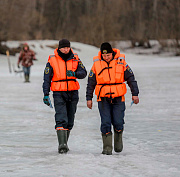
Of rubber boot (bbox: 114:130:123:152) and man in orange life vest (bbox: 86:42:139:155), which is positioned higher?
man in orange life vest (bbox: 86:42:139:155)

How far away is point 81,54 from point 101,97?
1491 inches

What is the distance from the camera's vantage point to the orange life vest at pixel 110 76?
596cm

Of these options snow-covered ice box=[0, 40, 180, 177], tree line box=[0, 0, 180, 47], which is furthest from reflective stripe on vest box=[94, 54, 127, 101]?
tree line box=[0, 0, 180, 47]

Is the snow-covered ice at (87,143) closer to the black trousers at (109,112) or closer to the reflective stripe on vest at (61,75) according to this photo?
the black trousers at (109,112)

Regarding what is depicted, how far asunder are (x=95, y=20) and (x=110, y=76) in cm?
5364

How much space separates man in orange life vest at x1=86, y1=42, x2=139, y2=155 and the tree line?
36.3 meters

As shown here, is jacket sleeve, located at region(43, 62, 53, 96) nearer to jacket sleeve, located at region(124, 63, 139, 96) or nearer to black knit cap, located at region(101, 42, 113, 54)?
black knit cap, located at region(101, 42, 113, 54)

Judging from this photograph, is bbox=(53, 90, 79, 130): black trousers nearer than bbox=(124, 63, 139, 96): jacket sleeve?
No

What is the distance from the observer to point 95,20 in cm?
5894

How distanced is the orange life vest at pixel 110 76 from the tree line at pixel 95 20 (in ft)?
119

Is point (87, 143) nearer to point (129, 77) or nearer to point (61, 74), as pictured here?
point (61, 74)

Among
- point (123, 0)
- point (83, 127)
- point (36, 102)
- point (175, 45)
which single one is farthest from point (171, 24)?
point (83, 127)

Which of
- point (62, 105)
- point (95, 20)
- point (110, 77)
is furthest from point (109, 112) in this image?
point (95, 20)

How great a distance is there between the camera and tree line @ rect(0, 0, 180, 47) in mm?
53438
